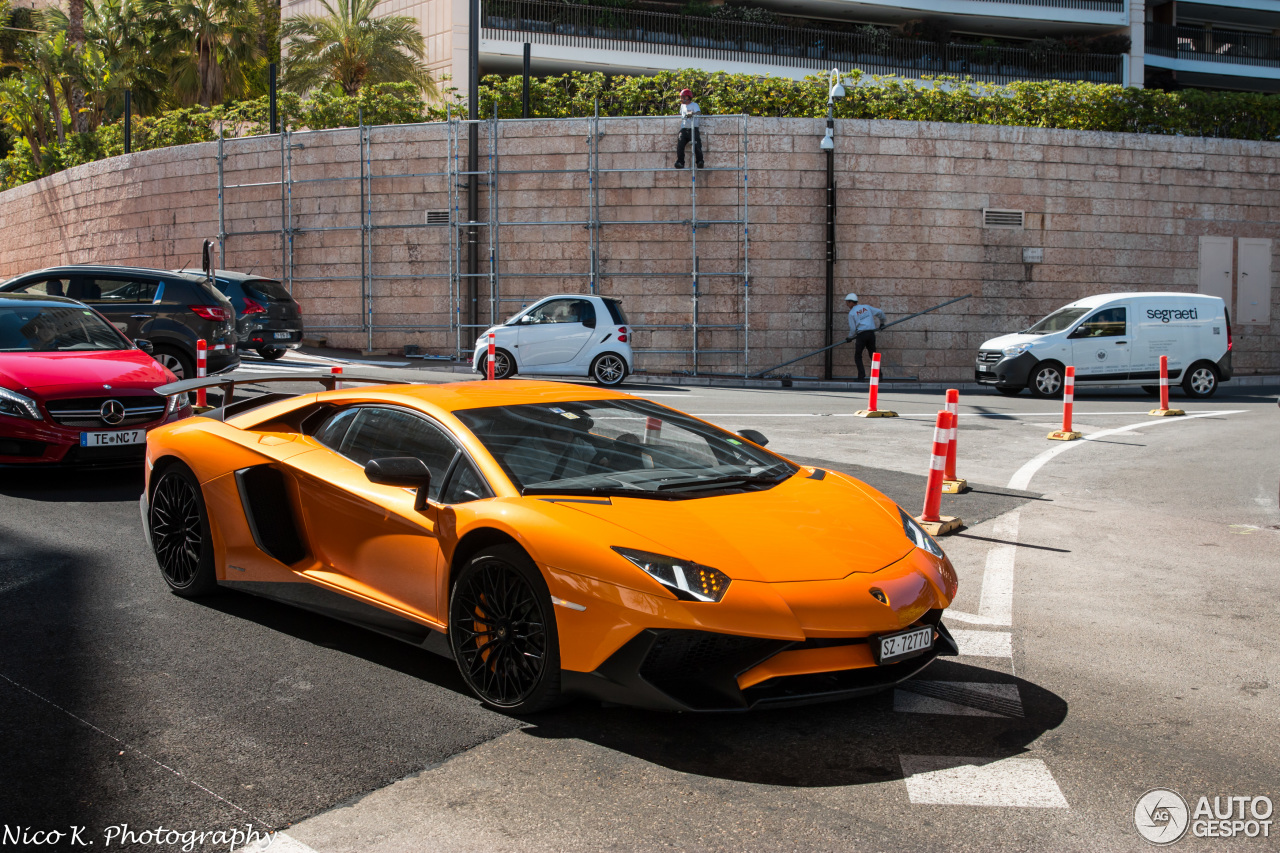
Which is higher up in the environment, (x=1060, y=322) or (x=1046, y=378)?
(x=1060, y=322)

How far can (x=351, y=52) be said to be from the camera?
34844 mm

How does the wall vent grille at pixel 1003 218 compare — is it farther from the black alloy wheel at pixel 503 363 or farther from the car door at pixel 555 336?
the black alloy wheel at pixel 503 363

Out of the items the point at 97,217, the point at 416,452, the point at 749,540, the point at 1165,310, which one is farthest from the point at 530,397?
the point at 97,217

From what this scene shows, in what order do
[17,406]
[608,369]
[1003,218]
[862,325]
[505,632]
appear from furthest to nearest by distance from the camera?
[1003,218] < [862,325] < [608,369] < [17,406] < [505,632]

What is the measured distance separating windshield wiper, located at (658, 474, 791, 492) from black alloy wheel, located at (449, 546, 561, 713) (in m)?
0.70

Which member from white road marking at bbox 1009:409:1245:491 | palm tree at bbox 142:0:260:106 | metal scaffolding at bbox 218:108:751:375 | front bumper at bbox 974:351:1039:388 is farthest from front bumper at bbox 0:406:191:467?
palm tree at bbox 142:0:260:106

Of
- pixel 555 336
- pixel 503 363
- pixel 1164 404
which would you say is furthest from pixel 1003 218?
pixel 503 363

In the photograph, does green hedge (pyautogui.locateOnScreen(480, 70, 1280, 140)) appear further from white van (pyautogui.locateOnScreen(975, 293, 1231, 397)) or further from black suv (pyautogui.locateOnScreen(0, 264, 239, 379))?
black suv (pyautogui.locateOnScreen(0, 264, 239, 379))

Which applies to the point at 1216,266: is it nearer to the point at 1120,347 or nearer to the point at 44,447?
the point at 1120,347

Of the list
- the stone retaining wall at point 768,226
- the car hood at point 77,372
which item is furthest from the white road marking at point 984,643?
the stone retaining wall at point 768,226

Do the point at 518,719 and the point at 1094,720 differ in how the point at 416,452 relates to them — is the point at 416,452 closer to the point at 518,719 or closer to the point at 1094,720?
the point at 518,719

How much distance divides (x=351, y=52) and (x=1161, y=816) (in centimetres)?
3553

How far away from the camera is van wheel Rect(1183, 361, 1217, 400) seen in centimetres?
1975

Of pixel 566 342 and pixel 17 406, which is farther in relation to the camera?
pixel 566 342
